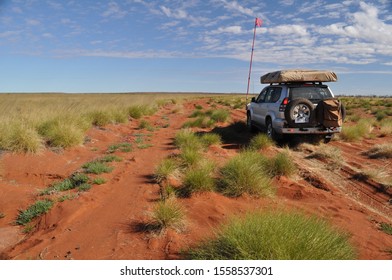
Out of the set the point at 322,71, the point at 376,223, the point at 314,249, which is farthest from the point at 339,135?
the point at 314,249

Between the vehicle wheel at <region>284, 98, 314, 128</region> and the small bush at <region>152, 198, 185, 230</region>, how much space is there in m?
5.52

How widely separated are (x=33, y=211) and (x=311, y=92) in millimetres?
7793

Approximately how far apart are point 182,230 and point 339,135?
9127mm

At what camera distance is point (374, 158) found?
866 cm

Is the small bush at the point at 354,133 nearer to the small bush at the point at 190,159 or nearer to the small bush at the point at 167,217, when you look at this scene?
the small bush at the point at 190,159

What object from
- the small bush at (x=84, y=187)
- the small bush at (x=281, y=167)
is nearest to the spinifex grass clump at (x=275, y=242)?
the small bush at (x=84, y=187)

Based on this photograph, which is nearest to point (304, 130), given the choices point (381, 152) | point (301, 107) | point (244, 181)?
point (301, 107)

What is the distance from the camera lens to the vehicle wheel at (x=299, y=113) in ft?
29.3

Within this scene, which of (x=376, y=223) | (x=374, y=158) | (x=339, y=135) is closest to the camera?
(x=376, y=223)

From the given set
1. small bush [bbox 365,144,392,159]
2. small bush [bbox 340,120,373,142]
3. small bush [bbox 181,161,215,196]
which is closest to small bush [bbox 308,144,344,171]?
small bush [bbox 365,144,392,159]

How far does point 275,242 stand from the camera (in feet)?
10.1

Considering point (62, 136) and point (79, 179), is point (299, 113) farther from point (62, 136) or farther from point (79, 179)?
point (62, 136)

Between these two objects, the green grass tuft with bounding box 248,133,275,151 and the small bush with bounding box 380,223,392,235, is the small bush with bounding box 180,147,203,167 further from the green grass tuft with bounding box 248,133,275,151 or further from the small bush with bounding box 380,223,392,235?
the small bush with bounding box 380,223,392,235
